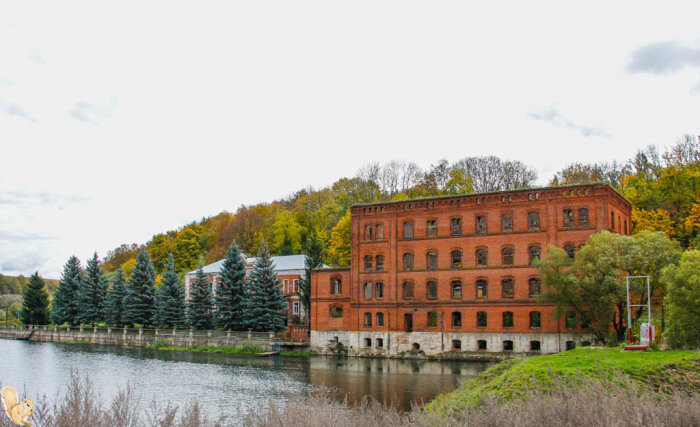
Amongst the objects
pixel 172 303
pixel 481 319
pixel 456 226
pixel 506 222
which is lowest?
pixel 481 319

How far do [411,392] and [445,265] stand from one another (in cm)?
1810

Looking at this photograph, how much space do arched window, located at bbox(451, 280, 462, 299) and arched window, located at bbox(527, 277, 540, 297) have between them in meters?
4.84

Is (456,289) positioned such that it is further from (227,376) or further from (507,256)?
(227,376)

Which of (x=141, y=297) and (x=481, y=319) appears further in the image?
(x=141, y=297)

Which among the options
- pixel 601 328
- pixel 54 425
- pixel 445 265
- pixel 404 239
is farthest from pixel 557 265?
pixel 54 425

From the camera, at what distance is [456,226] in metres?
42.0

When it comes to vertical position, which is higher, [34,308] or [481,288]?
[481,288]

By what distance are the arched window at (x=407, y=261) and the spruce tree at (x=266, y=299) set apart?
1281 centimetres

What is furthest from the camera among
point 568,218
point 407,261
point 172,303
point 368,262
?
point 172,303

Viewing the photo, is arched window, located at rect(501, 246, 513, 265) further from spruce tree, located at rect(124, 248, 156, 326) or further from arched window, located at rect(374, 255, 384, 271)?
spruce tree, located at rect(124, 248, 156, 326)

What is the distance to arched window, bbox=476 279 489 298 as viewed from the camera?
4050 centimetres

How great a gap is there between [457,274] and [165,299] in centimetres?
2997

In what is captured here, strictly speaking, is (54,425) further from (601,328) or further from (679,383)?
(601,328)

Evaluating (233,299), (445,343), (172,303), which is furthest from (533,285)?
(172,303)
